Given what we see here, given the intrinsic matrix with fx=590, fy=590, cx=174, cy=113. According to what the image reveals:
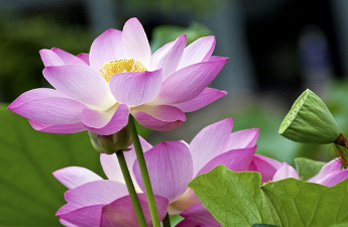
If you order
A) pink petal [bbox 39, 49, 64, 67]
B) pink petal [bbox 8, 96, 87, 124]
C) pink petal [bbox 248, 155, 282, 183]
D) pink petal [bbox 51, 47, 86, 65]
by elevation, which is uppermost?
pink petal [bbox 39, 49, 64, 67]

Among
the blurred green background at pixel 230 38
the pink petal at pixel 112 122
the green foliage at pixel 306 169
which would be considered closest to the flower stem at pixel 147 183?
the pink petal at pixel 112 122

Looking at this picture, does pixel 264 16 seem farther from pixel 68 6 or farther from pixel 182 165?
pixel 182 165

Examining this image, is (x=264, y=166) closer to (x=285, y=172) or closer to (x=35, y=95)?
(x=285, y=172)

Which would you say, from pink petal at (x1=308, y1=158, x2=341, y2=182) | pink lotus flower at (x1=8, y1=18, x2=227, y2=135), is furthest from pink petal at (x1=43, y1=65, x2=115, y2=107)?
pink petal at (x1=308, y1=158, x2=341, y2=182)

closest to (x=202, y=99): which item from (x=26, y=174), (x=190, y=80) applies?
(x=190, y=80)

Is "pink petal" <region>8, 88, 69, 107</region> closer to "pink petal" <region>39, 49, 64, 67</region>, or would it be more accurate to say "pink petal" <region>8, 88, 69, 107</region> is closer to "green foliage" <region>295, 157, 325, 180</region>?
"pink petal" <region>39, 49, 64, 67</region>

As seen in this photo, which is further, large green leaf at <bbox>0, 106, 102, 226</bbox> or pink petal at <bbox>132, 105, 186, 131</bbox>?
large green leaf at <bbox>0, 106, 102, 226</bbox>

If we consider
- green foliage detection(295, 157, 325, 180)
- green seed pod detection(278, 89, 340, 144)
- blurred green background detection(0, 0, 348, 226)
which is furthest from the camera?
blurred green background detection(0, 0, 348, 226)
